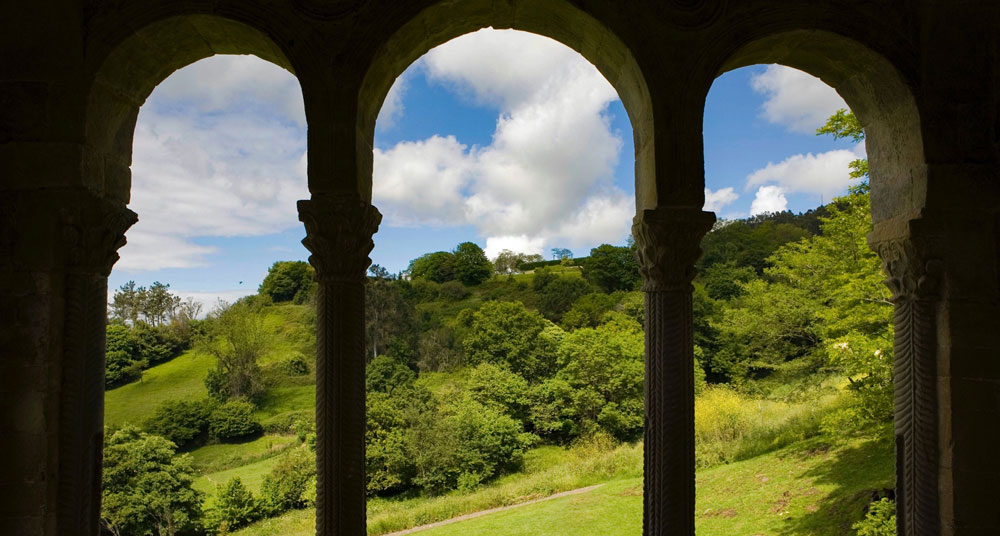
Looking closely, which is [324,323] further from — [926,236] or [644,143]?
[926,236]

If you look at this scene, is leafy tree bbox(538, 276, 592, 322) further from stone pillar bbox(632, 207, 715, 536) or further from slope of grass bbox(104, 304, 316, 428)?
stone pillar bbox(632, 207, 715, 536)

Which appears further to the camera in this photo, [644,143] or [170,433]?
[170,433]

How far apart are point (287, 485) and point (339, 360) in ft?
67.6

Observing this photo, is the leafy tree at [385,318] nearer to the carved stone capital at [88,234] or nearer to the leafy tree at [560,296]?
the leafy tree at [560,296]

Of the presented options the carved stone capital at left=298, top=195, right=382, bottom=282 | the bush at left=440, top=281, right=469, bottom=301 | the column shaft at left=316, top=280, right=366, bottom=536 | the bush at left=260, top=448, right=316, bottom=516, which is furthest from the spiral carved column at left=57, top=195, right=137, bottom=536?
the bush at left=440, top=281, right=469, bottom=301

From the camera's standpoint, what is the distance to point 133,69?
3975mm

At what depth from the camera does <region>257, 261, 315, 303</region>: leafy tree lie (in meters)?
39.8

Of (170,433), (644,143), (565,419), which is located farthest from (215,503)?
(644,143)

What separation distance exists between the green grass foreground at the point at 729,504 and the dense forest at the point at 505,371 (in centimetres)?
110

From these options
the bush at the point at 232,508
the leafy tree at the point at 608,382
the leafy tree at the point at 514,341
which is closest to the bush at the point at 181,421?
the bush at the point at 232,508

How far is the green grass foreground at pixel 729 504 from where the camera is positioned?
12484 millimetres

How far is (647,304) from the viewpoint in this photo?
3.94 m

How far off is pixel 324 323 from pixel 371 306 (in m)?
30.8

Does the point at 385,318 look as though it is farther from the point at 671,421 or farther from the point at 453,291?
the point at 671,421
